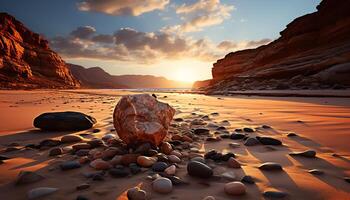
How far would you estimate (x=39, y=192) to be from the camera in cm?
127

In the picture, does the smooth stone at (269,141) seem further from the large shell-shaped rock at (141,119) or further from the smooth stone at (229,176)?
the large shell-shaped rock at (141,119)

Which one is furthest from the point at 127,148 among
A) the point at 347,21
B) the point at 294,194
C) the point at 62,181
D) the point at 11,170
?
the point at 347,21

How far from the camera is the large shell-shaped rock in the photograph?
2.18m

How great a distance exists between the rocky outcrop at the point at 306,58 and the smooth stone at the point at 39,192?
45.1ft

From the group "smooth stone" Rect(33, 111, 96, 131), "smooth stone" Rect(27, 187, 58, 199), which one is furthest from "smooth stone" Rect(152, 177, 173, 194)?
"smooth stone" Rect(33, 111, 96, 131)

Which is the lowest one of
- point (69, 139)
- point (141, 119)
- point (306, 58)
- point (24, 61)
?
point (69, 139)

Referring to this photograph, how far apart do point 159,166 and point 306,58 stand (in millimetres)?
21147

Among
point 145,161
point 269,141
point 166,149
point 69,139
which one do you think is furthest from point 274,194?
point 69,139

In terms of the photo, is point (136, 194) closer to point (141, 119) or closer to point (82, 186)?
point (82, 186)

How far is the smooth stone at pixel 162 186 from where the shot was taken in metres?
1.33

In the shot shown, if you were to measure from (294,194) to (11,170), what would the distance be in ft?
6.70

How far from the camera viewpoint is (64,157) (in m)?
2.04

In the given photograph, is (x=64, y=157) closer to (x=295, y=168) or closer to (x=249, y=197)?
(x=249, y=197)

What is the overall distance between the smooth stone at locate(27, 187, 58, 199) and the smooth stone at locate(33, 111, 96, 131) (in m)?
2.13
